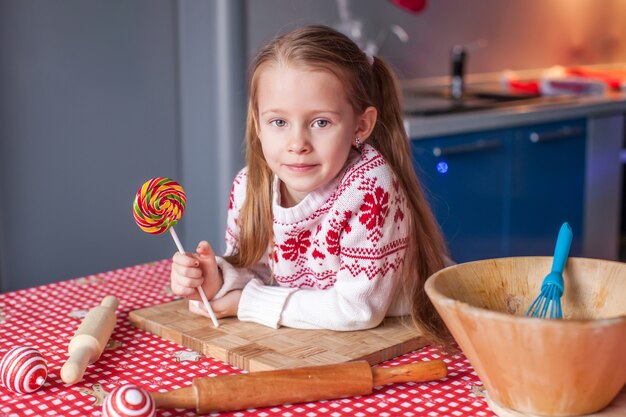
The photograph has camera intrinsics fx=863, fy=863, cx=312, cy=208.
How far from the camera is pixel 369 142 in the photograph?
1.44 metres

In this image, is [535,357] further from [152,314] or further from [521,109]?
[521,109]

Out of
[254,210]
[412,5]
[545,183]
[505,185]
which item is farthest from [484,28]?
[254,210]

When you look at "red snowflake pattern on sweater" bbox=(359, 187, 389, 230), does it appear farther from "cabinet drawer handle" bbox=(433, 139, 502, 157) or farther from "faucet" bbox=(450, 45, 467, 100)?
"faucet" bbox=(450, 45, 467, 100)

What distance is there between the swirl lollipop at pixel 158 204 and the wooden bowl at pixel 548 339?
44 cm

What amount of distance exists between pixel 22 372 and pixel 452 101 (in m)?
2.44

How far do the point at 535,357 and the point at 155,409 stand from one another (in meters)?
0.42

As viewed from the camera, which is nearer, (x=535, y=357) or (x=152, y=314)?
(x=535, y=357)

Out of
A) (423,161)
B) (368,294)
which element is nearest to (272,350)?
(368,294)

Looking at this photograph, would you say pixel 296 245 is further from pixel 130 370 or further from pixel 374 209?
pixel 130 370

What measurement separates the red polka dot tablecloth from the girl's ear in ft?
1.17

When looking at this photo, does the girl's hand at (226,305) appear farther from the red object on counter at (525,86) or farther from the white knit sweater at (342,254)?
the red object on counter at (525,86)

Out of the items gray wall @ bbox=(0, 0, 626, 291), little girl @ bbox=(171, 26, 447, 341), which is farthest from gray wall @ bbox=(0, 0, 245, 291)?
little girl @ bbox=(171, 26, 447, 341)

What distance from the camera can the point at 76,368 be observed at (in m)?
1.08

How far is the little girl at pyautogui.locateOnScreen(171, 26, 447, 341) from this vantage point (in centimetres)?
127
